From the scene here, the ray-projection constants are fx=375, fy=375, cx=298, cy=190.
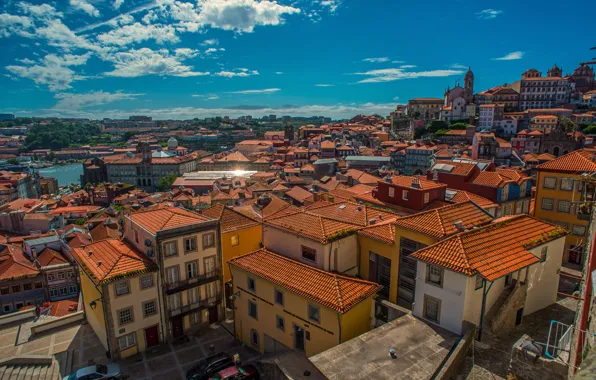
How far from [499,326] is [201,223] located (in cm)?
1869

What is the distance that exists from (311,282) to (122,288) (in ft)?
40.3

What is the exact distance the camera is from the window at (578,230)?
2925 centimetres

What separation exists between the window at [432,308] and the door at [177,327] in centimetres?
Result: 1732

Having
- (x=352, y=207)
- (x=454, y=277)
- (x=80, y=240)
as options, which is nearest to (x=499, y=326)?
(x=454, y=277)

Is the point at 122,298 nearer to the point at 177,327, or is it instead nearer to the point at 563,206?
the point at 177,327

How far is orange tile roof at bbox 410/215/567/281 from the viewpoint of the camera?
15906 mm

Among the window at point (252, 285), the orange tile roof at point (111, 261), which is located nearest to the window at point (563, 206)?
the window at point (252, 285)

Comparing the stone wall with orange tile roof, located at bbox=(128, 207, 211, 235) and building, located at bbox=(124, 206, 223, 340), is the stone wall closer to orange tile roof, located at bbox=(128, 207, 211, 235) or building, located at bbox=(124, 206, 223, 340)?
building, located at bbox=(124, 206, 223, 340)

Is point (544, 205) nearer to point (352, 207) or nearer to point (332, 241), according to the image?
point (352, 207)

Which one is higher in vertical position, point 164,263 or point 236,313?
point 164,263

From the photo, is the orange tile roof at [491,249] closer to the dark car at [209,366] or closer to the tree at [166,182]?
the dark car at [209,366]

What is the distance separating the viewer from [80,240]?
42.4 meters

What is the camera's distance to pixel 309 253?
2305cm

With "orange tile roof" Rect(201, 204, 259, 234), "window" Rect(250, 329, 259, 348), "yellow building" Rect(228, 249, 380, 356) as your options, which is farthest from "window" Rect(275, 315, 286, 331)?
"orange tile roof" Rect(201, 204, 259, 234)
